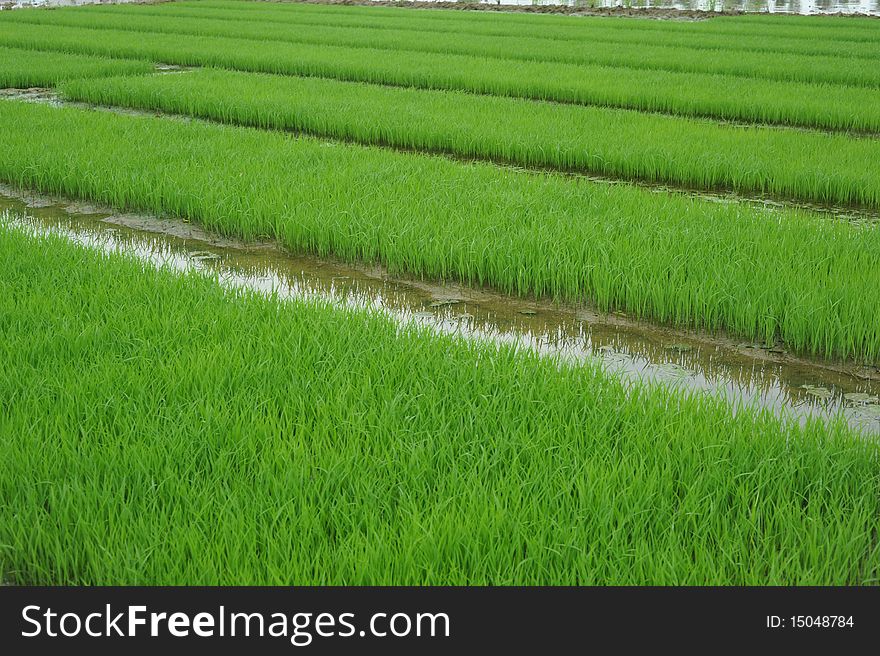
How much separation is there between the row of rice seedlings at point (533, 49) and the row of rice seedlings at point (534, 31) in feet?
1.75

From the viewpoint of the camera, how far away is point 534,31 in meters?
17.1

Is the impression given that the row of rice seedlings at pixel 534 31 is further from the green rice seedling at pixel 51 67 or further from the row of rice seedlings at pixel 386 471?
the row of rice seedlings at pixel 386 471

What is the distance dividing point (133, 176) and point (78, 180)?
474mm

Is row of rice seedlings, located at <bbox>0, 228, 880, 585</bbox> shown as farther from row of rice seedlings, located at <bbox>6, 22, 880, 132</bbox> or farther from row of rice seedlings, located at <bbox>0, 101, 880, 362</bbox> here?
row of rice seedlings, located at <bbox>6, 22, 880, 132</bbox>

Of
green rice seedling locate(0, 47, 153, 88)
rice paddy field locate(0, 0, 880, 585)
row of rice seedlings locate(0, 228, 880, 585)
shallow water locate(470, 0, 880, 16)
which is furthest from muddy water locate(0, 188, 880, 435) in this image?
shallow water locate(470, 0, 880, 16)

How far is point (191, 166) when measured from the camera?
672 centimetres

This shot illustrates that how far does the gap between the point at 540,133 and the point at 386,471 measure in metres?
5.79

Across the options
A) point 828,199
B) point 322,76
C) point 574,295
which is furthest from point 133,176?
point 322,76

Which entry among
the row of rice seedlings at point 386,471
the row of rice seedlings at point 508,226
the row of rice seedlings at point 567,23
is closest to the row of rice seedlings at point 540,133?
the row of rice seedlings at point 508,226

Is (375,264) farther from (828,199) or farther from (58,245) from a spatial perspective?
(828,199)

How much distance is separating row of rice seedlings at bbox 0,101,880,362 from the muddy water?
10 centimetres

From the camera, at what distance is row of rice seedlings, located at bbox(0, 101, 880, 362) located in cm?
422

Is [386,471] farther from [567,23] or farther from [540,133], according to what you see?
[567,23]

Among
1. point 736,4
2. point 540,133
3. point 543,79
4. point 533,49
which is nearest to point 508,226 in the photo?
point 540,133
